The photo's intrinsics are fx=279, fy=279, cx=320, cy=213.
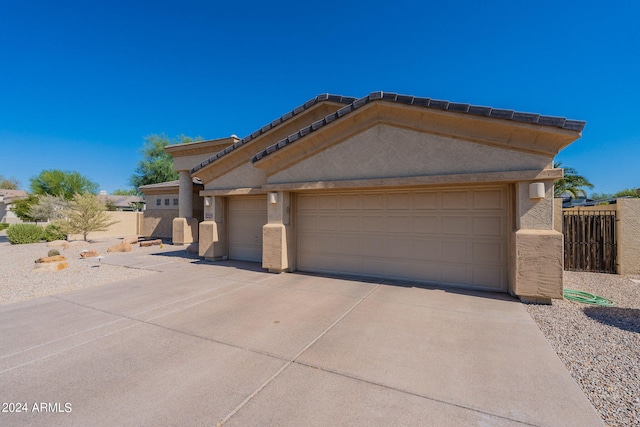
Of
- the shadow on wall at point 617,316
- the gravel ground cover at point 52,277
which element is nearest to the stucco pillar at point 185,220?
the gravel ground cover at point 52,277

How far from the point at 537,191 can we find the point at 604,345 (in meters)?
3.04

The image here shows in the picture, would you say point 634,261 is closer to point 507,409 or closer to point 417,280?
point 417,280

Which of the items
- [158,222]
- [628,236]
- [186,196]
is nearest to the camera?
[628,236]

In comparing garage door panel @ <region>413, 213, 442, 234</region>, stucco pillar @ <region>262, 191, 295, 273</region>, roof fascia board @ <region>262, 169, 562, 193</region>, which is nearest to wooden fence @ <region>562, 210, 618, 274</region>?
roof fascia board @ <region>262, 169, 562, 193</region>

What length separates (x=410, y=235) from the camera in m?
7.81

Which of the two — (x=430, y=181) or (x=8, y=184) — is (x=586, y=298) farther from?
(x=8, y=184)

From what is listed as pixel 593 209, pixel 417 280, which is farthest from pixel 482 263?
pixel 593 209

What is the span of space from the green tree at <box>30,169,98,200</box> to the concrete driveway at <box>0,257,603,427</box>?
143ft

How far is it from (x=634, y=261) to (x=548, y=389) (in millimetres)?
9297

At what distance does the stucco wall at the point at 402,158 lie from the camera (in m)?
6.41

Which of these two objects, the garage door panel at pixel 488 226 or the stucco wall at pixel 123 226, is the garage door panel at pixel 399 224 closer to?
the garage door panel at pixel 488 226

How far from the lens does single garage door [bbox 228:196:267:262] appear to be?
1098cm

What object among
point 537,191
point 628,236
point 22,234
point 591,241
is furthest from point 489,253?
point 22,234

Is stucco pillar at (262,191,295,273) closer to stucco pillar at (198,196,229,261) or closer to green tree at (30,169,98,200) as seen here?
stucco pillar at (198,196,229,261)
